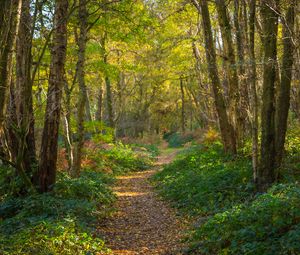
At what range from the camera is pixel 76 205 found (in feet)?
27.3

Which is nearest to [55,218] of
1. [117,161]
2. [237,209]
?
[237,209]

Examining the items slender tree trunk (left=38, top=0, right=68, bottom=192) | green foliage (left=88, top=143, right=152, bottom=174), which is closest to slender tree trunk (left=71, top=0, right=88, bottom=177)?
slender tree trunk (left=38, top=0, right=68, bottom=192)

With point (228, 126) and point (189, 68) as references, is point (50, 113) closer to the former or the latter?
point (228, 126)

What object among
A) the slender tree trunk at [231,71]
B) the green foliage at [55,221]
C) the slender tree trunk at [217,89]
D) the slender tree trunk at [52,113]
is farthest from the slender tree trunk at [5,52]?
the slender tree trunk at [217,89]

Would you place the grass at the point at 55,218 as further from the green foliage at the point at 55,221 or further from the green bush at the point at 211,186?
the green bush at the point at 211,186

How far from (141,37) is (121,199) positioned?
16.1ft

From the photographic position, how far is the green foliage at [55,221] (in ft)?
19.0

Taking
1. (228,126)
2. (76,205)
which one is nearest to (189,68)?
(228,126)

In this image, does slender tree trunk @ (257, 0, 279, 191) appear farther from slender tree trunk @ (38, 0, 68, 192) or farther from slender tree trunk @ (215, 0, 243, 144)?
slender tree trunk @ (38, 0, 68, 192)

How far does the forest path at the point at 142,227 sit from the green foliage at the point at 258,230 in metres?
0.65

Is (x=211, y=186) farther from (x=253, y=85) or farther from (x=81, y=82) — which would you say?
(x=81, y=82)

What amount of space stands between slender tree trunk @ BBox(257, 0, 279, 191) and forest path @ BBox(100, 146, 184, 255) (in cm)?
231

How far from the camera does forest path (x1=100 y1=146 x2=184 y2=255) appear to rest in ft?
22.9

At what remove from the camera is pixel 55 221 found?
7051 millimetres
